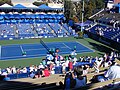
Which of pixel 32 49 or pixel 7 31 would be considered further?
pixel 7 31

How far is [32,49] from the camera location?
26469mm

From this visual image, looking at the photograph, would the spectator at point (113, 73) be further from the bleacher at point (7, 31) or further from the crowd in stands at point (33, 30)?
the bleacher at point (7, 31)

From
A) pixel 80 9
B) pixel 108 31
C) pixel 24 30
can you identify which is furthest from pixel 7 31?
pixel 80 9

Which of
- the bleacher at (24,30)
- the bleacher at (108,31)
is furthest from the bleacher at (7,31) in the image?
the bleacher at (108,31)

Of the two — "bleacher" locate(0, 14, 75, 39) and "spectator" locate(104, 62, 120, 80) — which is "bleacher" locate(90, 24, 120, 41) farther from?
"spectator" locate(104, 62, 120, 80)

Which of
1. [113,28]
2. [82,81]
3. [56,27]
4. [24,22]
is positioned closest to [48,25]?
[56,27]

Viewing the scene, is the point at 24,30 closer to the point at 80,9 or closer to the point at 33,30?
the point at 33,30

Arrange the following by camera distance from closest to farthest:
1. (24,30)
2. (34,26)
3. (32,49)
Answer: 1. (32,49)
2. (24,30)
3. (34,26)

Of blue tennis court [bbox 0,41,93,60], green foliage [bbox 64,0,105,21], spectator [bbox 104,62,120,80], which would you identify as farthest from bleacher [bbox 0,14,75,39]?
spectator [bbox 104,62,120,80]

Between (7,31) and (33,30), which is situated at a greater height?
(7,31)

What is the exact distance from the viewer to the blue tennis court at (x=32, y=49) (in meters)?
23.9

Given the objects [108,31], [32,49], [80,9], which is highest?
[80,9]

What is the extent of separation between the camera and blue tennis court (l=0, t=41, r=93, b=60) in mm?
23936

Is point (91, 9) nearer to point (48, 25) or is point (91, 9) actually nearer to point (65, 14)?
point (65, 14)
